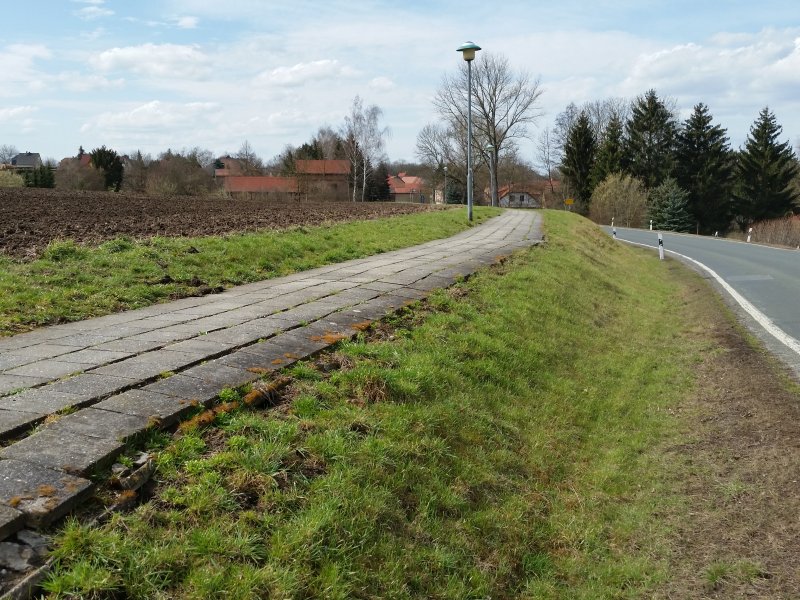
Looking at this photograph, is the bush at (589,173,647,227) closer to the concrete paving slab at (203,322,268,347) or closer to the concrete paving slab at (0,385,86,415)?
the concrete paving slab at (203,322,268,347)

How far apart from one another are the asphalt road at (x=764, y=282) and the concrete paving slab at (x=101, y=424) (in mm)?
7397

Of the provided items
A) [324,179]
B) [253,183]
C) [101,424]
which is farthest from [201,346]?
[253,183]

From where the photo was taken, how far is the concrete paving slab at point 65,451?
3238 millimetres

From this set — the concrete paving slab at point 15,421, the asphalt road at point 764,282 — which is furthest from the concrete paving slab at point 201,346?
the asphalt road at point 764,282

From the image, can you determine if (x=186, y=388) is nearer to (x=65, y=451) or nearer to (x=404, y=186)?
(x=65, y=451)

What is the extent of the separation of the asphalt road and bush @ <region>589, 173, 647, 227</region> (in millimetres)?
27791

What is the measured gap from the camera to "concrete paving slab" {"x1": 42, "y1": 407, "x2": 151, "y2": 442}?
11.8 feet

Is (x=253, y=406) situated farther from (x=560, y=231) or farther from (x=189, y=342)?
(x=560, y=231)

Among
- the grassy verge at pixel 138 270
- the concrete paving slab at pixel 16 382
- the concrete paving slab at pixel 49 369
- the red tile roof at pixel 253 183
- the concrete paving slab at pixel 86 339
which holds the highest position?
the red tile roof at pixel 253 183

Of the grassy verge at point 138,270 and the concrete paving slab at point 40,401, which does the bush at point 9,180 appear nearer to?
the grassy verge at point 138,270

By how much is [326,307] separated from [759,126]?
2319 inches

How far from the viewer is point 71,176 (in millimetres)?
61250

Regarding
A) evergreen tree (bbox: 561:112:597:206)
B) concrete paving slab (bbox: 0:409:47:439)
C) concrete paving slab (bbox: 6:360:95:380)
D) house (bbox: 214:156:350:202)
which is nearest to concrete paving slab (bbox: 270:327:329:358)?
concrete paving slab (bbox: 6:360:95:380)

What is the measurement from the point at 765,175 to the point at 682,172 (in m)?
6.60
